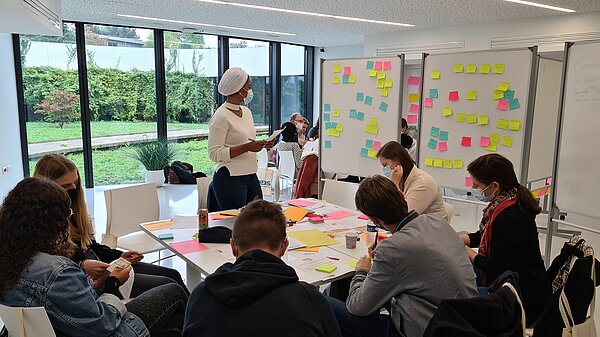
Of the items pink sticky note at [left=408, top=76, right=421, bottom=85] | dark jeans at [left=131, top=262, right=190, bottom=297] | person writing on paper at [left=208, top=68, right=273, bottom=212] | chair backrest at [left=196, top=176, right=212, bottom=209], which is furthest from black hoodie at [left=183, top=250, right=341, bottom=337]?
pink sticky note at [left=408, top=76, right=421, bottom=85]

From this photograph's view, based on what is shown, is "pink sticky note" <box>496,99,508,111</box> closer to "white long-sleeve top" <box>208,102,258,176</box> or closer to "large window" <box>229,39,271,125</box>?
"white long-sleeve top" <box>208,102,258,176</box>

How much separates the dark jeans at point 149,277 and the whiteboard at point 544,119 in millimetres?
3466

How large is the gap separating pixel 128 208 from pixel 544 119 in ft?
13.0

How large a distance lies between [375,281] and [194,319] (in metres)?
0.78

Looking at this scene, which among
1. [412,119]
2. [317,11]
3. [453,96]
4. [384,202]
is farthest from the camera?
Answer: [412,119]

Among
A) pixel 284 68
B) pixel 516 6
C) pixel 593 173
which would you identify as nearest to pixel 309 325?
pixel 593 173

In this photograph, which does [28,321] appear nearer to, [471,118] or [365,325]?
[365,325]

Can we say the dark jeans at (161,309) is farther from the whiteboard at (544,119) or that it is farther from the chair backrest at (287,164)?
the chair backrest at (287,164)

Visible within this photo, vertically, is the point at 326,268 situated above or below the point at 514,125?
below

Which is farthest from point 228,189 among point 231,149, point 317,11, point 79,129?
point 79,129

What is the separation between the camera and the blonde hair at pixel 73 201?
7.50 feet

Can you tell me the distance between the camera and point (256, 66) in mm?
9523

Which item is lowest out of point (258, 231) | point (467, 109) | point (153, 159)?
point (153, 159)

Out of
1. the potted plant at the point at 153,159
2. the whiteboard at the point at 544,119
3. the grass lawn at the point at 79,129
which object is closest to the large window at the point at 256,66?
the grass lawn at the point at 79,129
